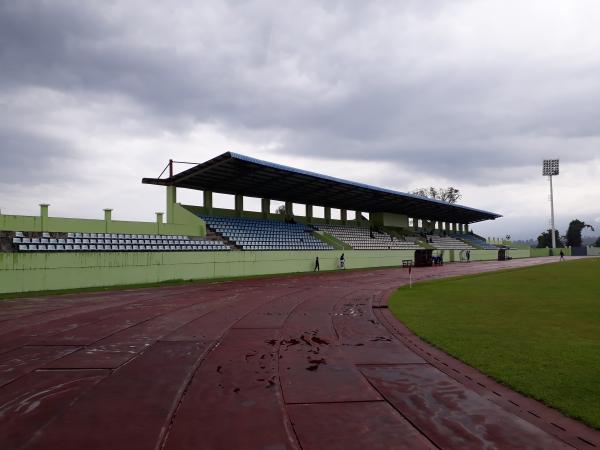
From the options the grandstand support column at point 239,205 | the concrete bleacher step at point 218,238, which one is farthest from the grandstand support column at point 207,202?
the concrete bleacher step at point 218,238

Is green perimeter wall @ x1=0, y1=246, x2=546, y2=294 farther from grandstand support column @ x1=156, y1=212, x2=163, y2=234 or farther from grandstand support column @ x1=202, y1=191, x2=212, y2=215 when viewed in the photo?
grandstand support column @ x1=202, y1=191, x2=212, y2=215

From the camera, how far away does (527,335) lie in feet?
25.4

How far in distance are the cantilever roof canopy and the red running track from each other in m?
20.4

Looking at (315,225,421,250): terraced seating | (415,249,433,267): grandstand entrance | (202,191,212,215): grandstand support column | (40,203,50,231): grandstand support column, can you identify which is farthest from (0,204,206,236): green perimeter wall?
(415,249,433,267): grandstand entrance

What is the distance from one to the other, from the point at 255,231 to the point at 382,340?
26.7 m

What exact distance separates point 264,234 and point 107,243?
48.5 ft

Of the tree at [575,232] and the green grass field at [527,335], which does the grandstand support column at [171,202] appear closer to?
the green grass field at [527,335]

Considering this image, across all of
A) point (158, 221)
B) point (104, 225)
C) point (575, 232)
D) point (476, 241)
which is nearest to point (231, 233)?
point (158, 221)

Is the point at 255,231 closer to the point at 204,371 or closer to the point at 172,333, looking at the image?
the point at 172,333

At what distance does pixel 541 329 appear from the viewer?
827 centimetres

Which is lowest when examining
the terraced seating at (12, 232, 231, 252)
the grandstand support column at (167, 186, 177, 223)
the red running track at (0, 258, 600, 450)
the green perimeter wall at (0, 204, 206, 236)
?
the red running track at (0, 258, 600, 450)

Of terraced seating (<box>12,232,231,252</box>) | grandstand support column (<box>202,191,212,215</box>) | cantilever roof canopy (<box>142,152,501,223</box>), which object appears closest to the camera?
terraced seating (<box>12,232,231,252</box>)

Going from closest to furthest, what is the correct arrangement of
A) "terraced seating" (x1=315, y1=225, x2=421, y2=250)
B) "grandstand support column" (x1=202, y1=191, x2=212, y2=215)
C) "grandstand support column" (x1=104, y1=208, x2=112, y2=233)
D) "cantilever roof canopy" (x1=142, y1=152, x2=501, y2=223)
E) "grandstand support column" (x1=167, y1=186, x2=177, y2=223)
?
"grandstand support column" (x1=104, y1=208, x2=112, y2=233) < "cantilever roof canopy" (x1=142, y1=152, x2=501, y2=223) < "grandstand support column" (x1=167, y1=186, x2=177, y2=223) < "grandstand support column" (x1=202, y1=191, x2=212, y2=215) < "terraced seating" (x1=315, y1=225, x2=421, y2=250)

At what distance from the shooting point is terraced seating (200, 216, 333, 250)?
102ft
